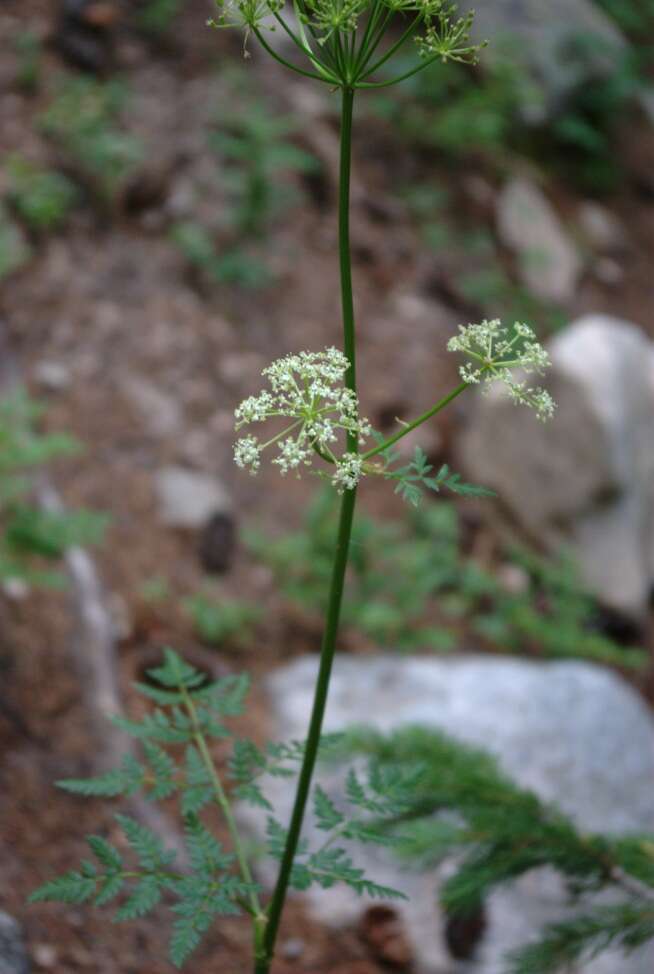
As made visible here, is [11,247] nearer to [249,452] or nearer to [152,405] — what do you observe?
[152,405]

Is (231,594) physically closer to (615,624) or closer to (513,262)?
(615,624)

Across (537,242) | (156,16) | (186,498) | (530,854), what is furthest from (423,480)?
(156,16)

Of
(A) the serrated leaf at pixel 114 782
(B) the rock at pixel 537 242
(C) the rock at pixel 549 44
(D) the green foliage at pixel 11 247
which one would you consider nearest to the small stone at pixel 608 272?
(B) the rock at pixel 537 242

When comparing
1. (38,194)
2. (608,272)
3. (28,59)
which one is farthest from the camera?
(608,272)

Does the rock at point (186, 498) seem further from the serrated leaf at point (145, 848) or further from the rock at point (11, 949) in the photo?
the serrated leaf at point (145, 848)

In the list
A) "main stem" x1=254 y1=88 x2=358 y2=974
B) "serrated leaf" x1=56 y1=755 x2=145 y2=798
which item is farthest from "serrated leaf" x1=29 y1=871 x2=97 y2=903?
"main stem" x1=254 y1=88 x2=358 y2=974

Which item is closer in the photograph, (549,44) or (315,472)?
(315,472)
